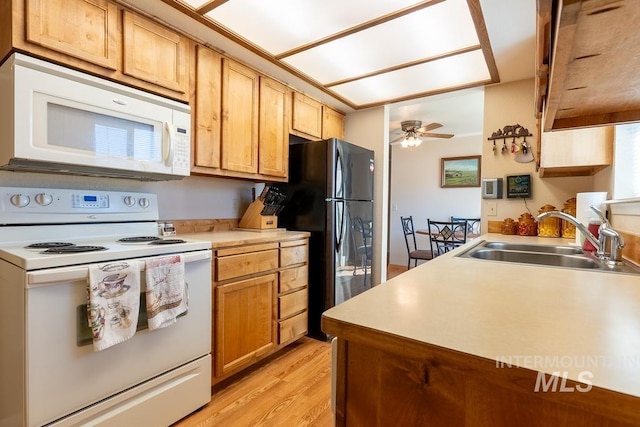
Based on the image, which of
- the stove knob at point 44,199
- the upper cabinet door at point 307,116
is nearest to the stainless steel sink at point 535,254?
the upper cabinet door at point 307,116

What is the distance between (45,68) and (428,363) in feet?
5.92

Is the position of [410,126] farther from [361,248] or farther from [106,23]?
[106,23]

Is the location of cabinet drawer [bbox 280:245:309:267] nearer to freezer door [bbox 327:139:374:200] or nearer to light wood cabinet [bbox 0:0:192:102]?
freezer door [bbox 327:139:374:200]

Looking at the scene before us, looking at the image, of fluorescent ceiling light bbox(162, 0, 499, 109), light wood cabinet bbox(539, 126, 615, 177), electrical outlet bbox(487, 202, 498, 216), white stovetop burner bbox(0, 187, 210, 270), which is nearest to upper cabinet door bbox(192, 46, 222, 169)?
fluorescent ceiling light bbox(162, 0, 499, 109)

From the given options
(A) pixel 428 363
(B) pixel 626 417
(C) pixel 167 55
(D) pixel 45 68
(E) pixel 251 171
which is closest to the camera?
(B) pixel 626 417

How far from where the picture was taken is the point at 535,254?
158cm

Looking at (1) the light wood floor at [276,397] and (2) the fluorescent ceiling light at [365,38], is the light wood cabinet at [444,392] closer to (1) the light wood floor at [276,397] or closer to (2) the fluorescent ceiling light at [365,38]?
(1) the light wood floor at [276,397]

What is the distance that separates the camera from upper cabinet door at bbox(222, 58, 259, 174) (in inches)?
84.0

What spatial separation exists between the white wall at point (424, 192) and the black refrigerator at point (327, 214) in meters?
2.70

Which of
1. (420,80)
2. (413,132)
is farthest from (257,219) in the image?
(413,132)

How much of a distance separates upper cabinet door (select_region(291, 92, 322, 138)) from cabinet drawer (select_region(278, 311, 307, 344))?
160 cm

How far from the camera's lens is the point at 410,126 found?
4.06 metres

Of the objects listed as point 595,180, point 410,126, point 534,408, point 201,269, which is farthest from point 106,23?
point 410,126

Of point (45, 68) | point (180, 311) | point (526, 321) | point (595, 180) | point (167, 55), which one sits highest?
point (167, 55)
